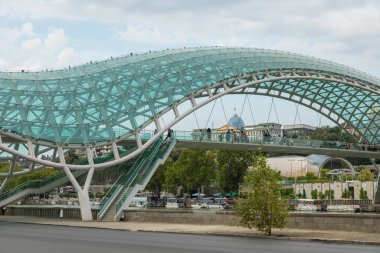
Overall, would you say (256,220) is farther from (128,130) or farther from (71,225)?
(128,130)

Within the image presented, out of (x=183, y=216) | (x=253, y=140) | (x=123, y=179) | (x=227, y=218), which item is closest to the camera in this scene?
(x=227, y=218)

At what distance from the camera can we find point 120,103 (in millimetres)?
63250

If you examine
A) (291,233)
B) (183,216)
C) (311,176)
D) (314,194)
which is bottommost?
(314,194)

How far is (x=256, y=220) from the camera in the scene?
128 feet

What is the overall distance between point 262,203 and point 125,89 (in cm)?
2877

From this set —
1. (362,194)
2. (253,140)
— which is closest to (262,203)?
(253,140)

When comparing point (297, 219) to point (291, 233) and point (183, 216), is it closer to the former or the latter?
point (291, 233)

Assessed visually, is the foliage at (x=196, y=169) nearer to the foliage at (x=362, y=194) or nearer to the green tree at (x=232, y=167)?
the green tree at (x=232, y=167)

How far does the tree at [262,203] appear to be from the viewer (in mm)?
38625

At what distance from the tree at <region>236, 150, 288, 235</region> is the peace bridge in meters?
18.5

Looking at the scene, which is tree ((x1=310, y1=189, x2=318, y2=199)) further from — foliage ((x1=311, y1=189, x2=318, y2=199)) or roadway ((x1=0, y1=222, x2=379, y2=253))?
roadway ((x1=0, y1=222, x2=379, y2=253))

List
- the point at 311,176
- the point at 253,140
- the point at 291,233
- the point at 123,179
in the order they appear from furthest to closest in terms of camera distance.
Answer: the point at 311,176
the point at 253,140
the point at 123,179
the point at 291,233

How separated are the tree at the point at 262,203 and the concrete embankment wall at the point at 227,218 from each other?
119 inches

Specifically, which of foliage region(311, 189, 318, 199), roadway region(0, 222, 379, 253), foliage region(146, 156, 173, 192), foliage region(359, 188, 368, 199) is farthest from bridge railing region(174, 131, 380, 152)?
foliage region(146, 156, 173, 192)
